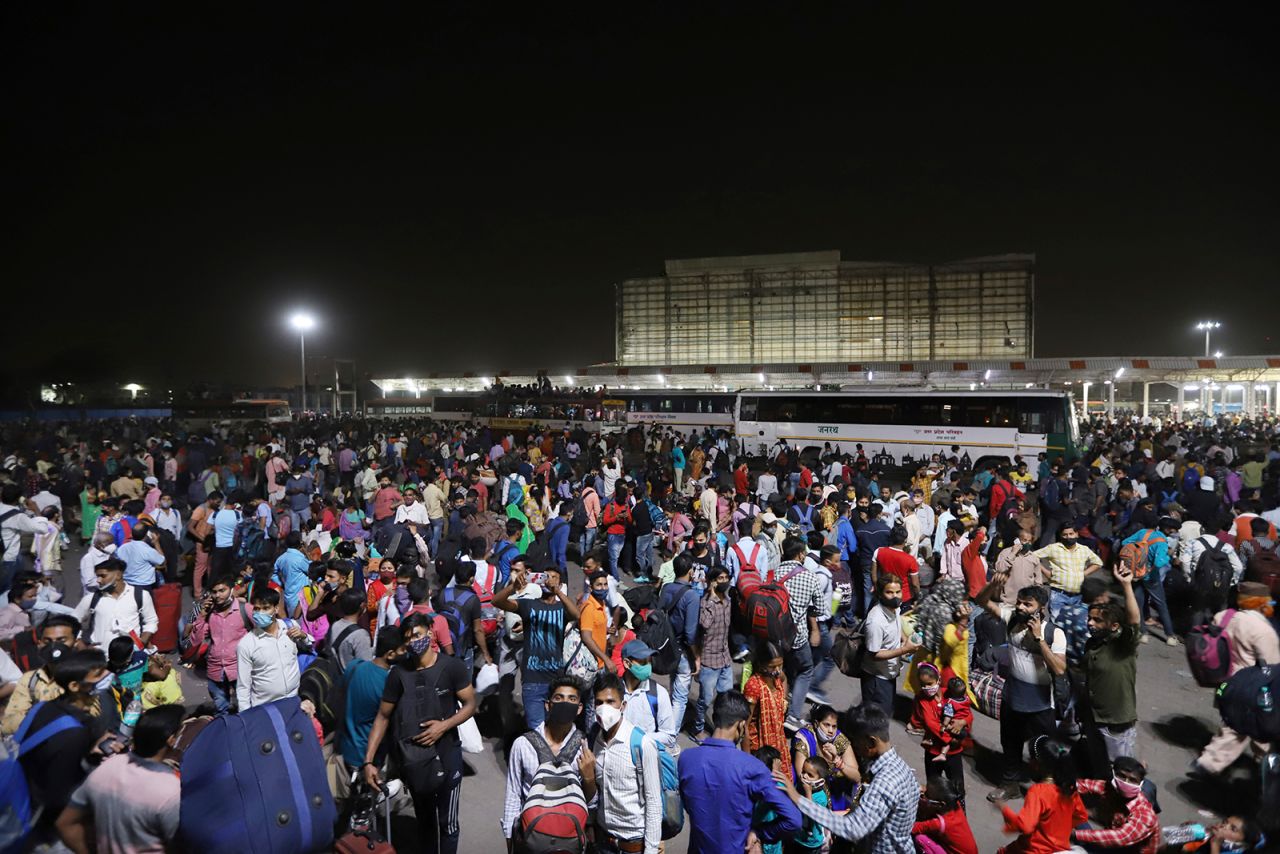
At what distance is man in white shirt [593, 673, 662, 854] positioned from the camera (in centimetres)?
282

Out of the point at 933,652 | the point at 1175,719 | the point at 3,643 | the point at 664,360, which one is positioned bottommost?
the point at 1175,719

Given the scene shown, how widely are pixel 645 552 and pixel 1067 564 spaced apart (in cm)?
518

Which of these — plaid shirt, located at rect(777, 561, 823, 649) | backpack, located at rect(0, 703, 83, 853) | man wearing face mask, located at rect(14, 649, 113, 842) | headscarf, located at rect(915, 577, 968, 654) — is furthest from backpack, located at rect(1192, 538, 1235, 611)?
backpack, located at rect(0, 703, 83, 853)

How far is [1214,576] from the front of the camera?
6.10 metres

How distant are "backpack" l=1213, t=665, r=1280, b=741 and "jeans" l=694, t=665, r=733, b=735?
292 cm

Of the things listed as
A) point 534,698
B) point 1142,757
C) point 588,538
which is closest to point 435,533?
point 588,538

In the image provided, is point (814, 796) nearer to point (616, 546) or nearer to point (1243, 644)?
point (1243, 644)

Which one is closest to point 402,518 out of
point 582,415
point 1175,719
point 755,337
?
point 1175,719

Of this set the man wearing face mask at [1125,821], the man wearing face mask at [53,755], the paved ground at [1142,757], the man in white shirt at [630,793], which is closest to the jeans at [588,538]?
the paved ground at [1142,757]

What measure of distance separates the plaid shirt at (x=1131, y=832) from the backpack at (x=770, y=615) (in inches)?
80.4

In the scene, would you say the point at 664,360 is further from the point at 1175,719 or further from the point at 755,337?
the point at 1175,719

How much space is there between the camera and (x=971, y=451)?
18.8m

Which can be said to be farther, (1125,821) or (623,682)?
(623,682)

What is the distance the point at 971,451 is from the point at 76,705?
1933 centimetres
